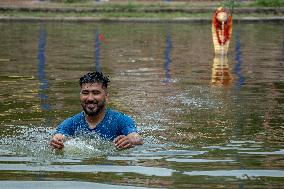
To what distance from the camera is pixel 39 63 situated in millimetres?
21438

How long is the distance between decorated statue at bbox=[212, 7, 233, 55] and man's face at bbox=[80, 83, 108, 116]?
44.1ft

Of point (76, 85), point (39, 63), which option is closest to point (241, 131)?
point (76, 85)

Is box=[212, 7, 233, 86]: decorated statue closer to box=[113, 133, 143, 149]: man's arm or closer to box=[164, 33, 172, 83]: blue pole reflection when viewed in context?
box=[164, 33, 172, 83]: blue pole reflection

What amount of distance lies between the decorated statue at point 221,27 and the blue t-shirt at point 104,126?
13142 mm

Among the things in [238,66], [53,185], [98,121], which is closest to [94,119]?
[98,121]

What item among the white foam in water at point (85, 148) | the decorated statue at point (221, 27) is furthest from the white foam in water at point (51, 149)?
the decorated statue at point (221, 27)

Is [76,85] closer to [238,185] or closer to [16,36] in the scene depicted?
[238,185]

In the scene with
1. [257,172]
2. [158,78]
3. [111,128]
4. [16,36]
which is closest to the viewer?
[257,172]

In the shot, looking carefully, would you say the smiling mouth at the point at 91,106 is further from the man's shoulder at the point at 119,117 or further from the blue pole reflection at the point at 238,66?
the blue pole reflection at the point at 238,66

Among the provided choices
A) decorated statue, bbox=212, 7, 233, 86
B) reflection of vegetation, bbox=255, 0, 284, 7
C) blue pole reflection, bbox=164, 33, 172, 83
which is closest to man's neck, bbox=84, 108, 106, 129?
blue pole reflection, bbox=164, 33, 172, 83

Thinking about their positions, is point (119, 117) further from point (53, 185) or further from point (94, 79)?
point (53, 185)

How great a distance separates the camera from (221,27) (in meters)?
23.2

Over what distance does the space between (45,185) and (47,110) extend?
5481 millimetres

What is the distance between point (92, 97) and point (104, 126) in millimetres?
546
